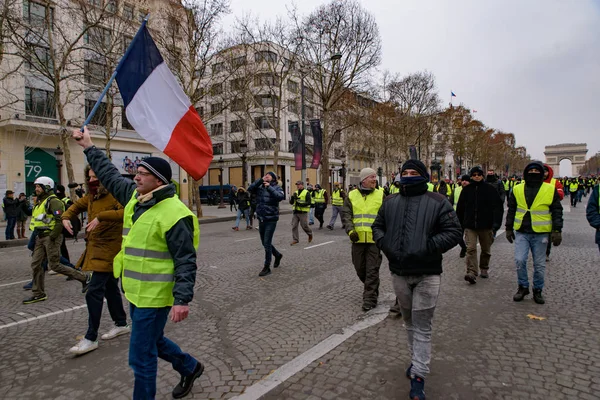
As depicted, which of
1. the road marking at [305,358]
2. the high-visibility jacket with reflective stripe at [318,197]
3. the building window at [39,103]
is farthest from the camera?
the building window at [39,103]

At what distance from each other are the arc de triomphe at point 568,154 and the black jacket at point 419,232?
472ft

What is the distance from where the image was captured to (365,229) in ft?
16.4

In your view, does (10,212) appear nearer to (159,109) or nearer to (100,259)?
(100,259)

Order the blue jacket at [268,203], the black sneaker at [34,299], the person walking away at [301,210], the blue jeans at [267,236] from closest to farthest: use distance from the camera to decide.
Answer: the black sneaker at [34,299] < the blue jeans at [267,236] < the blue jacket at [268,203] < the person walking away at [301,210]

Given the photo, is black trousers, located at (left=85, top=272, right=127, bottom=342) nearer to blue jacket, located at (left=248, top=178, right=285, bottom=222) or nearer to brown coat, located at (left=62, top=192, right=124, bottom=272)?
brown coat, located at (left=62, top=192, right=124, bottom=272)

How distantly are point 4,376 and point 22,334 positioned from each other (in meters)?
1.12

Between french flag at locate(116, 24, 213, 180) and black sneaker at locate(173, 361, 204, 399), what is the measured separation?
1.76 m

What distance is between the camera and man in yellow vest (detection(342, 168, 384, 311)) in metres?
4.96

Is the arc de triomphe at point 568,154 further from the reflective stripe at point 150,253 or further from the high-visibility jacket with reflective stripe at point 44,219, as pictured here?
the reflective stripe at point 150,253

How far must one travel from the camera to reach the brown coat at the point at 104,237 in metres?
3.87

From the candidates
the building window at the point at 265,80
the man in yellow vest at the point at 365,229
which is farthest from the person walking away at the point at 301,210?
the building window at the point at 265,80

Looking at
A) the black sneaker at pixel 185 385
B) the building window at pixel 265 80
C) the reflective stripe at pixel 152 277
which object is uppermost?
the building window at pixel 265 80

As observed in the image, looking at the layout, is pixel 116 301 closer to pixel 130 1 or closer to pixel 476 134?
pixel 130 1

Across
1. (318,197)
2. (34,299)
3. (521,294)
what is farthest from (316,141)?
(34,299)
